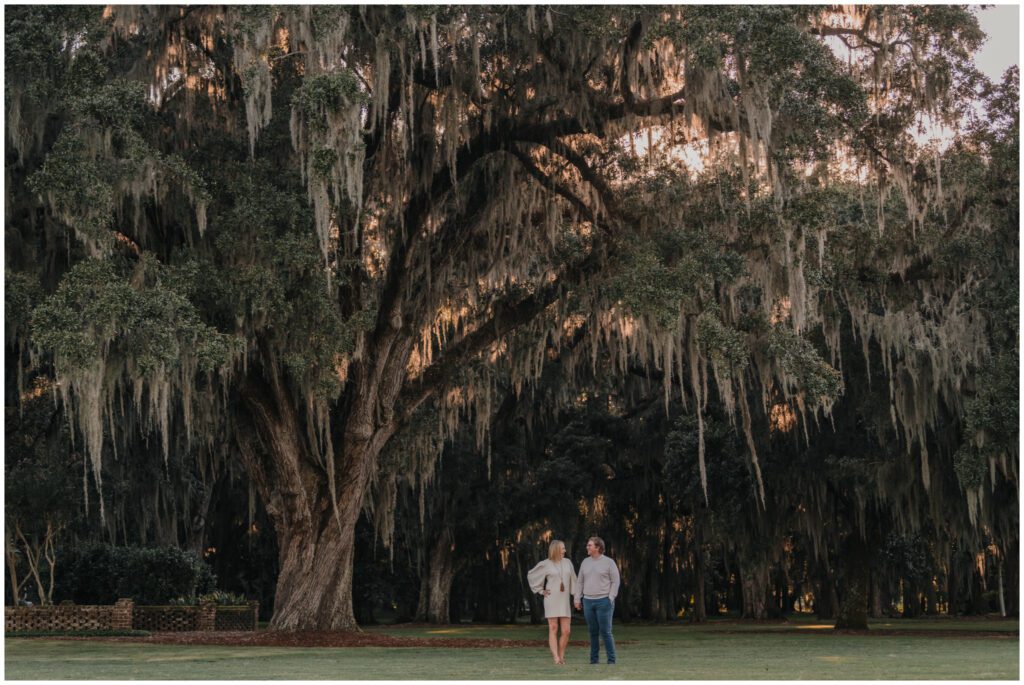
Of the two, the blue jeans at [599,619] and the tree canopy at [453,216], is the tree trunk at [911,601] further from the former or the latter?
the blue jeans at [599,619]

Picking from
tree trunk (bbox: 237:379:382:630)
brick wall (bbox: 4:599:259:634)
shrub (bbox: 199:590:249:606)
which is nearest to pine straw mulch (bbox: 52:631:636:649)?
tree trunk (bbox: 237:379:382:630)

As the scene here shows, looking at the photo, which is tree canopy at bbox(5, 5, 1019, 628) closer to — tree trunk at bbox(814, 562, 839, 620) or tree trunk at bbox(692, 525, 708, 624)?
tree trunk at bbox(692, 525, 708, 624)

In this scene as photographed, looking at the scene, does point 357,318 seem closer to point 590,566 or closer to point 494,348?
point 494,348

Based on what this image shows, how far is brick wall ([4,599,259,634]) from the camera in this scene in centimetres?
2372

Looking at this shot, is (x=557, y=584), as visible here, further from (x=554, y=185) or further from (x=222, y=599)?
(x=222, y=599)

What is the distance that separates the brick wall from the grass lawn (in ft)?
17.0

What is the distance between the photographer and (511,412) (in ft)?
114

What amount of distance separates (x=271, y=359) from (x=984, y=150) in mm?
12117

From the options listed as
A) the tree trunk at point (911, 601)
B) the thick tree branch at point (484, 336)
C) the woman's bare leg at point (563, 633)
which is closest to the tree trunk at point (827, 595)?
the tree trunk at point (911, 601)

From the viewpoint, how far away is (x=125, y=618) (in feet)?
78.2

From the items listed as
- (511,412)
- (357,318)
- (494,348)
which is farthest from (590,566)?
(511,412)

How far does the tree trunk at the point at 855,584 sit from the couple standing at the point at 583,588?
17712 mm

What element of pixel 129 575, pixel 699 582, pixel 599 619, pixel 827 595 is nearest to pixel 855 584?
pixel 699 582

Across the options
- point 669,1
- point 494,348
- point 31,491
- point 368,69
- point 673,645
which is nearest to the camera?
point 669,1
